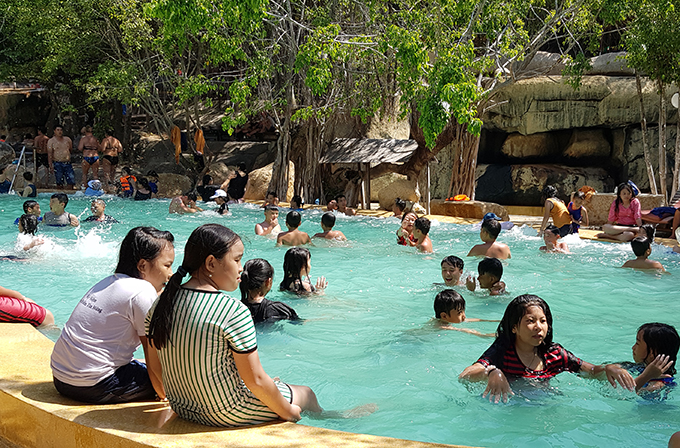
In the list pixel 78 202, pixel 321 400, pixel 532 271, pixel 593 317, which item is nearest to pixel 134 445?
pixel 321 400

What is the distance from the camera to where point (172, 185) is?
22.3m

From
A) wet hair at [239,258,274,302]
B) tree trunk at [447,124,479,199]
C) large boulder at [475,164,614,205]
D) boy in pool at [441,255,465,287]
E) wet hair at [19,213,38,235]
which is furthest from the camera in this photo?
large boulder at [475,164,614,205]

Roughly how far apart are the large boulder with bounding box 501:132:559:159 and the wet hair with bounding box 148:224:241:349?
20605mm

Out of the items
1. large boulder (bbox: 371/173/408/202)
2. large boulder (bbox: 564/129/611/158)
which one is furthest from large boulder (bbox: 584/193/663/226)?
large boulder (bbox: 564/129/611/158)

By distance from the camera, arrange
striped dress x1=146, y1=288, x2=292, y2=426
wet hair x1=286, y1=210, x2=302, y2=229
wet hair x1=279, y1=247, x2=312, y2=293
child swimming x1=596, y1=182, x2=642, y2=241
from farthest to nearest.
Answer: child swimming x1=596, y1=182, x2=642, y2=241, wet hair x1=286, y1=210, x2=302, y2=229, wet hair x1=279, y1=247, x2=312, y2=293, striped dress x1=146, y1=288, x2=292, y2=426

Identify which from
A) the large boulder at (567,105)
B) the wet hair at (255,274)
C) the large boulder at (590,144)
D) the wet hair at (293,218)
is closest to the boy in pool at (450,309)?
the wet hair at (255,274)

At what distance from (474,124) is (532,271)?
3596 mm

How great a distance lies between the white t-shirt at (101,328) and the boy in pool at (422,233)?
22.1 ft

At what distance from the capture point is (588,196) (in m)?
14.4

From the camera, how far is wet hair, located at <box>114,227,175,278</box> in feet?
11.9

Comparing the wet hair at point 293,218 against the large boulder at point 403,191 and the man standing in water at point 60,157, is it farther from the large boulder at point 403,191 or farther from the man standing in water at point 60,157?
the man standing in water at point 60,157

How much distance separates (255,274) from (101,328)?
90.2 inches

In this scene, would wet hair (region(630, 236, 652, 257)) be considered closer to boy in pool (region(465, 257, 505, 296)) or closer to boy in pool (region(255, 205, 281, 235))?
boy in pool (region(465, 257, 505, 296))

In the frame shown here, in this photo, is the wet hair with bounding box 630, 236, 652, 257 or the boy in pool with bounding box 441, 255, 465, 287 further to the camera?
the wet hair with bounding box 630, 236, 652, 257
